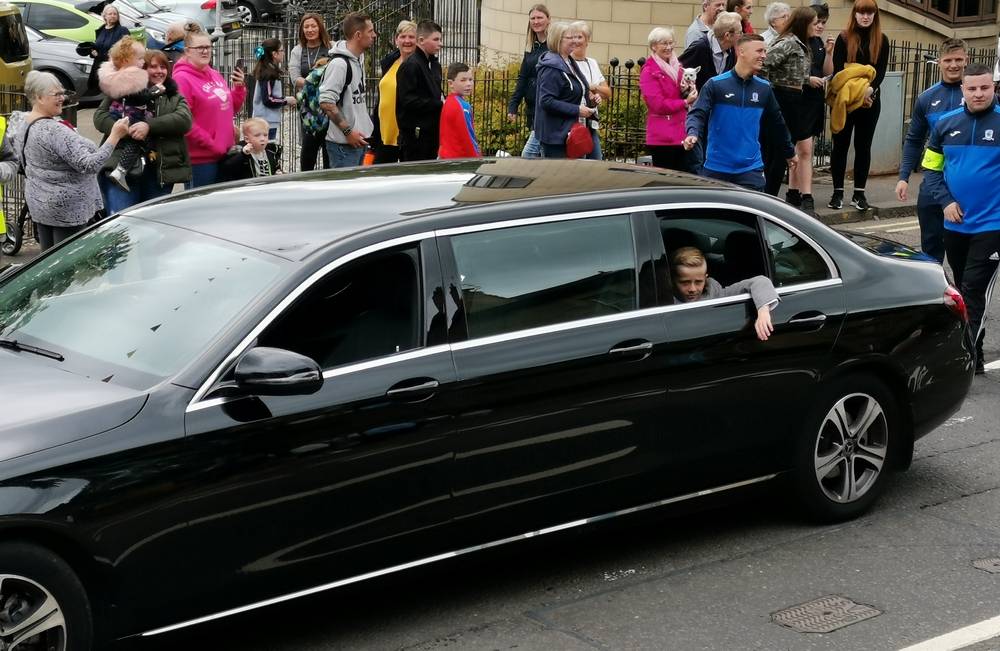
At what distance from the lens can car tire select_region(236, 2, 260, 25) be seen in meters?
33.0

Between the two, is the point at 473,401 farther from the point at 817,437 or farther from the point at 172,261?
the point at 817,437

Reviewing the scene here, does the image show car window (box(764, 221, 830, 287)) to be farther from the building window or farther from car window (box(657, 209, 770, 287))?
the building window

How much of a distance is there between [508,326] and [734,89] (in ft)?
19.4

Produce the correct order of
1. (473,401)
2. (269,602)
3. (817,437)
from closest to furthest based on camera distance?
1. (269,602)
2. (473,401)
3. (817,437)

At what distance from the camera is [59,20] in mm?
25109

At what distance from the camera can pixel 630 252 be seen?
19.7 feet

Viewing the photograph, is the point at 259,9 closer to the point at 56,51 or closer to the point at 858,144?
the point at 56,51

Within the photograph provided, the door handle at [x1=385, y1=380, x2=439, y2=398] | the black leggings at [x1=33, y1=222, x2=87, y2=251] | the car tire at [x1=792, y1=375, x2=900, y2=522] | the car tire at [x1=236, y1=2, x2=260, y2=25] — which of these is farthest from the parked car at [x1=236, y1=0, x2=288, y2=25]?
the door handle at [x1=385, y1=380, x2=439, y2=398]

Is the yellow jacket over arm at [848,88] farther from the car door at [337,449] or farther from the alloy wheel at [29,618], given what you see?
the alloy wheel at [29,618]

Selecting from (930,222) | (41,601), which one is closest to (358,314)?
(41,601)

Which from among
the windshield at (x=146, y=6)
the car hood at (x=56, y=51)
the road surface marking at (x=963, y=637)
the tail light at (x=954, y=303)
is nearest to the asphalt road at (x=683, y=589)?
the road surface marking at (x=963, y=637)

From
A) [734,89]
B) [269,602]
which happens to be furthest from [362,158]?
[269,602]

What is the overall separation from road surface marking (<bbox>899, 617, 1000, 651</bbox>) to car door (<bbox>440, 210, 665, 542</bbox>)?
3.98 feet

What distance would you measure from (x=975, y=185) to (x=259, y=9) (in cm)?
2618
